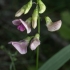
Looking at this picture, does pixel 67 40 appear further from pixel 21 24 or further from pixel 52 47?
pixel 21 24

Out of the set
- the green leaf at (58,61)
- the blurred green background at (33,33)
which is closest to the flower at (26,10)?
the green leaf at (58,61)

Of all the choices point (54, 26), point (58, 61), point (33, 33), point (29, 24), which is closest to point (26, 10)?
point (29, 24)

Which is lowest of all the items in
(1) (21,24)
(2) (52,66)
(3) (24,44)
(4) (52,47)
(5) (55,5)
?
(4) (52,47)

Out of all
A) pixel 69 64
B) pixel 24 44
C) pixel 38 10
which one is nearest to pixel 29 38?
pixel 24 44

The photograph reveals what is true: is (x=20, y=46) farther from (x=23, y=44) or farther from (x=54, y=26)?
(x=54, y=26)

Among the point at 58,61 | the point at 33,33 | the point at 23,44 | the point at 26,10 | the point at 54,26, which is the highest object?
the point at 26,10

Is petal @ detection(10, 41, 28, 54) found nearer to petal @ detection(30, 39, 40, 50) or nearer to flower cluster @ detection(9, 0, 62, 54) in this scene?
flower cluster @ detection(9, 0, 62, 54)

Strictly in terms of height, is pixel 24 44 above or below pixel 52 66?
above

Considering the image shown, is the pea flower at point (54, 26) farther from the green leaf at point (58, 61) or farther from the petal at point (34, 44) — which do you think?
the green leaf at point (58, 61)
